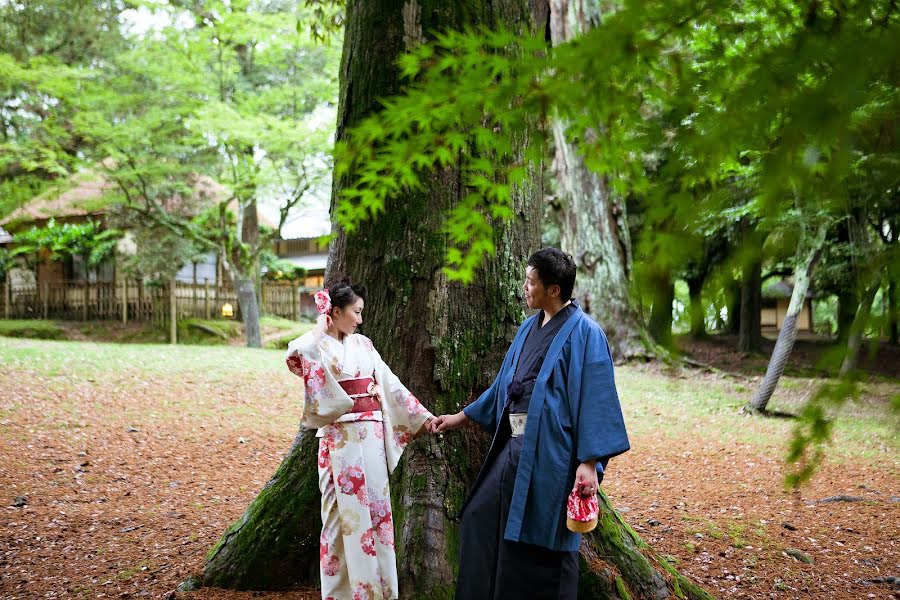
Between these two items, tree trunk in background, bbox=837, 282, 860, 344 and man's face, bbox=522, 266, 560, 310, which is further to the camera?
man's face, bbox=522, 266, 560, 310

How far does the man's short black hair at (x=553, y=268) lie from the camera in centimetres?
311

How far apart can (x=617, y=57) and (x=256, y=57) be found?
16.8 metres

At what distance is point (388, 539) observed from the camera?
3.62m

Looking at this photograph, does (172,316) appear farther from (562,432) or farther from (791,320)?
(562,432)

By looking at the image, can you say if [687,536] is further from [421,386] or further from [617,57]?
[617,57]

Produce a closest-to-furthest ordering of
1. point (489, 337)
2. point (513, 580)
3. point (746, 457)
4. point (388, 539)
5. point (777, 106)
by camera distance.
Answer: point (777, 106) → point (513, 580) → point (388, 539) → point (489, 337) → point (746, 457)

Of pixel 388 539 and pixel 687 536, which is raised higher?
pixel 388 539

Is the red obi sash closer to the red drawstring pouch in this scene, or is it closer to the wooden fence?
the red drawstring pouch

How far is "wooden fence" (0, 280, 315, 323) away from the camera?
66.5 ft

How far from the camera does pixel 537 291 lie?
3145 millimetres

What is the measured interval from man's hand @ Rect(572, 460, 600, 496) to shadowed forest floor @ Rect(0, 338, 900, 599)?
3.47 feet

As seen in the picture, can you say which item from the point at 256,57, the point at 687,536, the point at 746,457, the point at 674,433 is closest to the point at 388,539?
the point at 687,536

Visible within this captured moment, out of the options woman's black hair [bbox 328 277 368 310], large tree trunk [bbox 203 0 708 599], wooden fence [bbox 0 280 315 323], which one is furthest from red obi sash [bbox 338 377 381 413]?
wooden fence [bbox 0 280 315 323]

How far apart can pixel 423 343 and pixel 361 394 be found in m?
0.43
